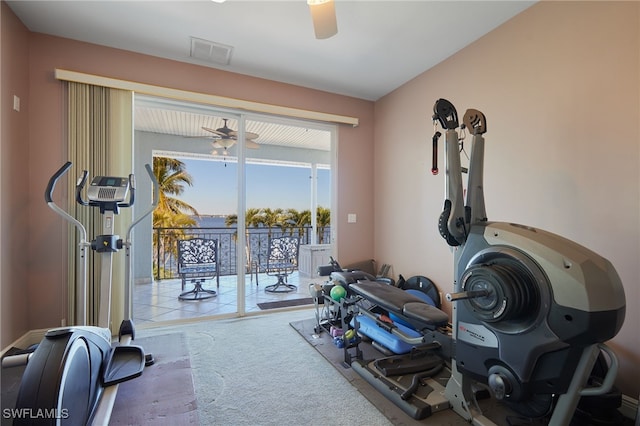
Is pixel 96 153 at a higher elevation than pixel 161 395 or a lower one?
higher

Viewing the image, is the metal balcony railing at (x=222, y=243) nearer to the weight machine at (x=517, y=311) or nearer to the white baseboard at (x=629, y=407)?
the weight machine at (x=517, y=311)

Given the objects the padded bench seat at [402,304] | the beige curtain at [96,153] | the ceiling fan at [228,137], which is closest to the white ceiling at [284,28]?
the beige curtain at [96,153]

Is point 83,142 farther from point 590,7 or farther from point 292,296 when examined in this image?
point 590,7

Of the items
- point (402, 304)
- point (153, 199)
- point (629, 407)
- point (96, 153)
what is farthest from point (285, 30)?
point (629, 407)

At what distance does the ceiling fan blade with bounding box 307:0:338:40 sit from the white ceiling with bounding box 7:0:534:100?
20.6 inches

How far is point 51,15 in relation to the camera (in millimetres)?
2363

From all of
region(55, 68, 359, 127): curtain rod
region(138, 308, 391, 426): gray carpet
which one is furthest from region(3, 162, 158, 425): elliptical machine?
region(55, 68, 359, 127): curtain rod

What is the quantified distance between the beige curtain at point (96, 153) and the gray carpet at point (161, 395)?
782 millimetres

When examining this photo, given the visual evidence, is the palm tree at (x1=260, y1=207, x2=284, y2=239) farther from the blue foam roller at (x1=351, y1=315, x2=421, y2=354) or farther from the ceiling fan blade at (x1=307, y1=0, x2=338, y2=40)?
the ceiling fan blade at (x1=307, y1=0, x2=338, y2=40)

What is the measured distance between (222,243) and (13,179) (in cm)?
321

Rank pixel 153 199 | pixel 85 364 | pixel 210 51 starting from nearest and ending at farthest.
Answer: pixel 85 364 → pixel 153 199 → pixel 210 51

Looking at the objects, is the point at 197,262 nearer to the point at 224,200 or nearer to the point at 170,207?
the point at 224,200

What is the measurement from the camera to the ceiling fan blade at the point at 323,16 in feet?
5.64

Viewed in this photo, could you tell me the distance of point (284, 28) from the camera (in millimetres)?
2514
